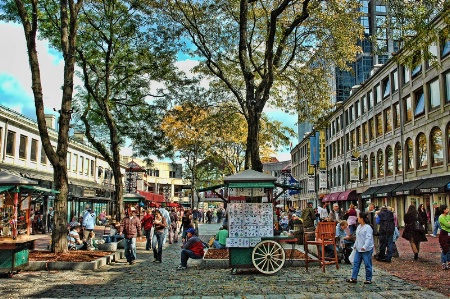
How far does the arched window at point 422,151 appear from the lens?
31281mm

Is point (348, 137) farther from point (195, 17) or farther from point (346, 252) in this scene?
point (346, 252)

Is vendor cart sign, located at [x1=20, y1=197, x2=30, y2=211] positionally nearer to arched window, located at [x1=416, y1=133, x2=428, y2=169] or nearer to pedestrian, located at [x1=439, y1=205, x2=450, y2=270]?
pedestrian, located at [x1=439, y1=205, x2=450, y2=270]

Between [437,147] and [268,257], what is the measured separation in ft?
71.2

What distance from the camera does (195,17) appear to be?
65.5 ft

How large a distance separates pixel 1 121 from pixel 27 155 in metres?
4.46

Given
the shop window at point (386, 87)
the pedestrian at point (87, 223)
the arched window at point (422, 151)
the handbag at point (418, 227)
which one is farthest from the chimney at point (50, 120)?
the handbag at point (418, 227)

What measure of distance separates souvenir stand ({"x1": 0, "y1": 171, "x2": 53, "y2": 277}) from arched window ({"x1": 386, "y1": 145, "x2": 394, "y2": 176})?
3052 centimetres

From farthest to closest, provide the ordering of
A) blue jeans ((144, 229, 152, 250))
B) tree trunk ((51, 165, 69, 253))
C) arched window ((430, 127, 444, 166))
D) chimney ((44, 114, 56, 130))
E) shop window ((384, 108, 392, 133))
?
chimney ((44, 114, 56, 130))
shop window ((384, 108, 392, 133))
arched window ((430, 127, 444, 166))
blue jeans ((144, 229, 152, 250))
tree trunk ((51, 165, 69, 253))

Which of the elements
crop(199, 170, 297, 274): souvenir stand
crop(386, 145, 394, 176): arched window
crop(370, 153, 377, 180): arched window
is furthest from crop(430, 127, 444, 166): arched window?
crop(199, 170, 297, 274): souvenir stand

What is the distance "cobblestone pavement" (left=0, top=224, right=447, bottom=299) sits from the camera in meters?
9.01

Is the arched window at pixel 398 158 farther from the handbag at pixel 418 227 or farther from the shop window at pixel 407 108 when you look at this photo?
the handbag at pixel 418 227

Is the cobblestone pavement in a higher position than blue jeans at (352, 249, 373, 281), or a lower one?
lower

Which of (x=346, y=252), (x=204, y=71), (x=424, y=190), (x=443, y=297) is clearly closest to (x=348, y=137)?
(x=424, y=190)

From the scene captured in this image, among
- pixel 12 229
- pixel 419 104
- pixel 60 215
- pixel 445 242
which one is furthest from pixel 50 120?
pixel 445 242
